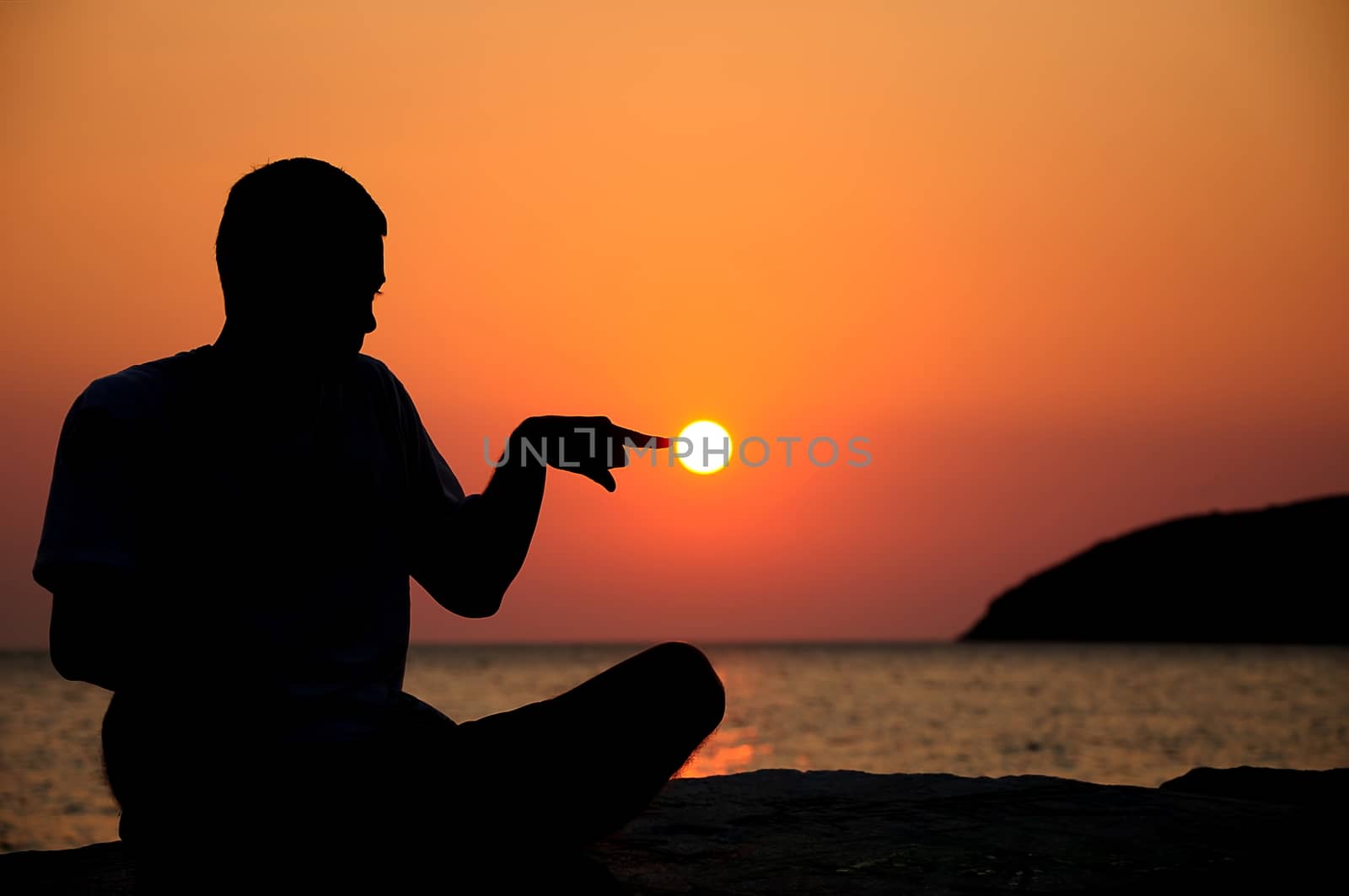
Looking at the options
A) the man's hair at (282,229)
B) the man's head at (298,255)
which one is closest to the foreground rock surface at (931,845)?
the man's head at (298,255)

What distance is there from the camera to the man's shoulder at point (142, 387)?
7.32ft

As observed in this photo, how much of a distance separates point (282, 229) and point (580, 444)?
0.77m

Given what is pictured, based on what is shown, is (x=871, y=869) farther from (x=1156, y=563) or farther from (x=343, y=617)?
(x=1156, y=563)

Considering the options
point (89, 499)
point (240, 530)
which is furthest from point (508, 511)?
point (89, 499)

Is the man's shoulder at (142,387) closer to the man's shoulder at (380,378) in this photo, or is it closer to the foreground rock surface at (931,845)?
the man's shoulder at (380,378)

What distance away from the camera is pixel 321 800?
2.33 m

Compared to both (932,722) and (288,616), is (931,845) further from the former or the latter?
(932,722)

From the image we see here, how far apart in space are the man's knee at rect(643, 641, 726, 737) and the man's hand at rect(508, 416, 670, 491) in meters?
0.38

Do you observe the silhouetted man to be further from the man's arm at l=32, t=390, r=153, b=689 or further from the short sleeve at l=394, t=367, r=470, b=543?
the short sleeve at l=394, t=367, r=470, b=543

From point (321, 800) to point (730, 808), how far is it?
7.53 ft

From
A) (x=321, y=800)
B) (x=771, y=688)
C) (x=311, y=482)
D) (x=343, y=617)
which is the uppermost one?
(x=311, y=482)

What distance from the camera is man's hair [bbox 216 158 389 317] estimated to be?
2.36 m

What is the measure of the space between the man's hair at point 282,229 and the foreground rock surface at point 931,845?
1346 mm

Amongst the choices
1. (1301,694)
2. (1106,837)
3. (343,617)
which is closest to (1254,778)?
(1106,837)
